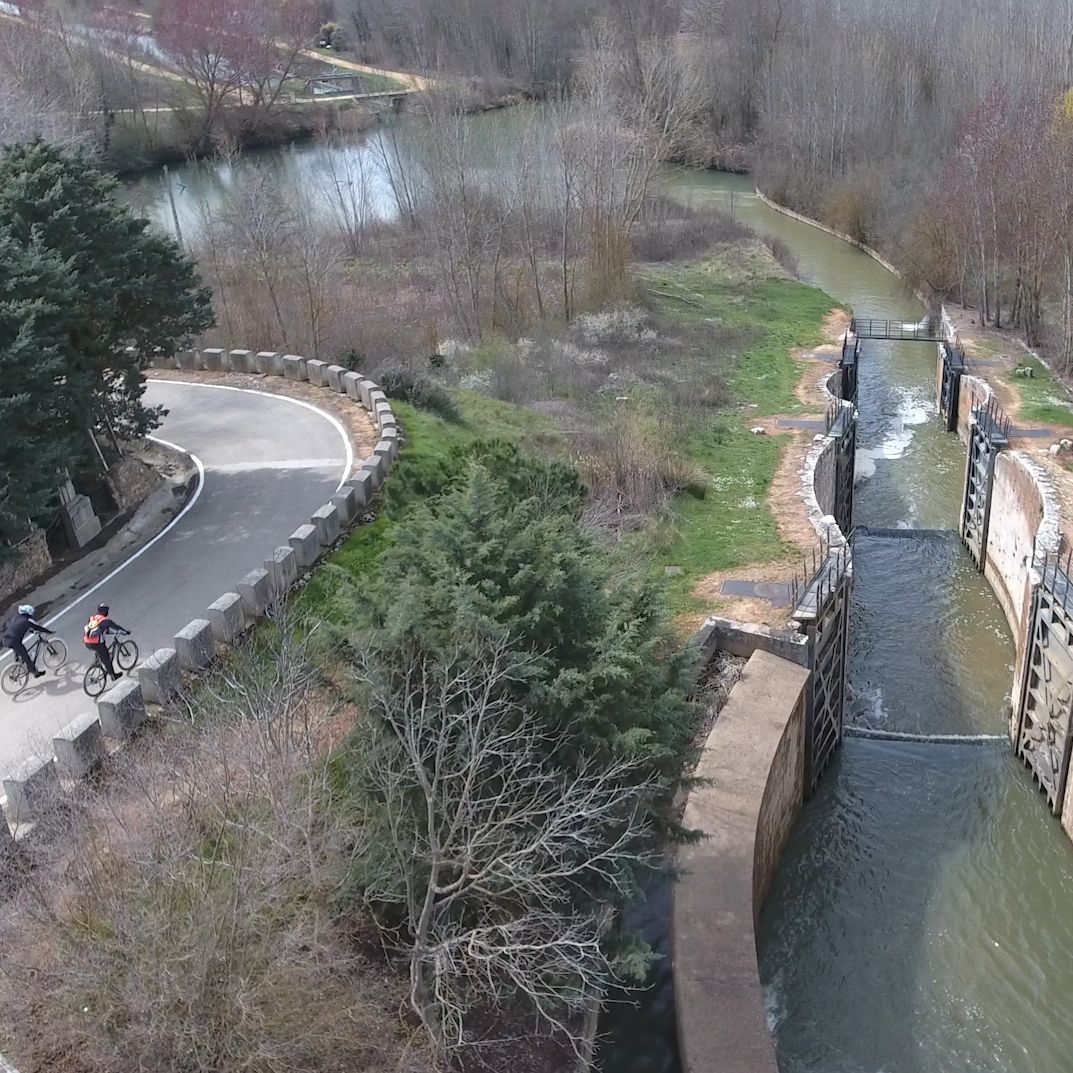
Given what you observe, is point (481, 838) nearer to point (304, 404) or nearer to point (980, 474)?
point (304, 404)

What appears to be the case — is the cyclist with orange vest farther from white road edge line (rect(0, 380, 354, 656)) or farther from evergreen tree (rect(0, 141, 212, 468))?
evergreen tree (rect(0, 141, 212, 468))

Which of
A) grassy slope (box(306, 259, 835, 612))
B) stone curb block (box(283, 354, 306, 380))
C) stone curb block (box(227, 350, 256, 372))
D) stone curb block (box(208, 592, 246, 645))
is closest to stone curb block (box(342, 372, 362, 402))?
grassy slope (box(306, 259, 835, 612))

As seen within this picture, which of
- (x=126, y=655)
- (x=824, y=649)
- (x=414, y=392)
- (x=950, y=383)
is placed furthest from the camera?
(x=950, y=383)

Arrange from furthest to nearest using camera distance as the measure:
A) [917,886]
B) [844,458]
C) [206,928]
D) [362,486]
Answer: [844,458] → [362,486] → [917,886] → [206,928]

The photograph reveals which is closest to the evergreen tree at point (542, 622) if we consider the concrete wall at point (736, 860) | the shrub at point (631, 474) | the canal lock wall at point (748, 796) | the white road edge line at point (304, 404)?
the canal lock wall at point (748, 796)

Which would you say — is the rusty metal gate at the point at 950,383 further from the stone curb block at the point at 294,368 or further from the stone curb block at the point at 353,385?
the stone curb block at the point at 294,368

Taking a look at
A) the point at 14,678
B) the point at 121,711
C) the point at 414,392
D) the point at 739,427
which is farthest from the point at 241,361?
the point at 121,711

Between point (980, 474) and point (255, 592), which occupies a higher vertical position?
point (255, 592)
